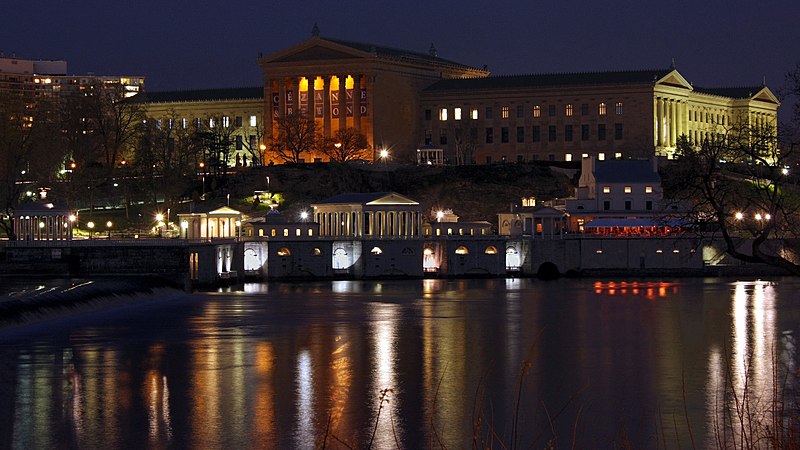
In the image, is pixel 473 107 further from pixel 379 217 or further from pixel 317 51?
pixel 379 217

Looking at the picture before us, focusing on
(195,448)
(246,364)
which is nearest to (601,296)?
(246,364)

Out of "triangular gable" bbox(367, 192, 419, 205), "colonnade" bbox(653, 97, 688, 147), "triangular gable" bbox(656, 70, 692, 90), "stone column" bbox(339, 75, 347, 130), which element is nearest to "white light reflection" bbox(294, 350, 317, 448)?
"triangular gable" bbox(367, 192, 419, 205)

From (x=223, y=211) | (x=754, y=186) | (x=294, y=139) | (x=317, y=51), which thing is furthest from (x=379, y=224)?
(x=754, y=186)

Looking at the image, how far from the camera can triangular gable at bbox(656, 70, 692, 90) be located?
587 feet

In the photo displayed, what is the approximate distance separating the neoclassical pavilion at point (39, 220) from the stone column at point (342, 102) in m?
69.0

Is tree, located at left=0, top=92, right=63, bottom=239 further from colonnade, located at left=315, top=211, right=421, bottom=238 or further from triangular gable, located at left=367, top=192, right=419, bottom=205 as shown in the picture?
triangular gable, located at left=367, top=192, right=419, bottom=205

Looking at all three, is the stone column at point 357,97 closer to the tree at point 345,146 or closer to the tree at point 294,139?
the tree at point 345,146

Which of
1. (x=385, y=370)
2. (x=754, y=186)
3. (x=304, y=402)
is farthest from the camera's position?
(x=385, y=370)

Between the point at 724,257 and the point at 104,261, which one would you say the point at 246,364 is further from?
the point at 724,257

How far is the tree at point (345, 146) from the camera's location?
17050 cm

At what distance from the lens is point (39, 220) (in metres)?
114

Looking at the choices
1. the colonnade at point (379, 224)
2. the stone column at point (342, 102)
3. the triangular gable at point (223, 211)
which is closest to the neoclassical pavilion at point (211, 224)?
the triangular gable at point (223, 211)

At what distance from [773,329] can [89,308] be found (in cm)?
3903

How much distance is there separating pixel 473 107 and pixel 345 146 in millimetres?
22028
